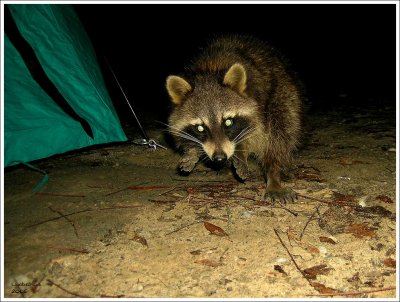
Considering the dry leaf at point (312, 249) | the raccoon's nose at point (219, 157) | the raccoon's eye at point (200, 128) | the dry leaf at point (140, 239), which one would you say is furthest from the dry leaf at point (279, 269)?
the raccoon's eye at point (200, 128)

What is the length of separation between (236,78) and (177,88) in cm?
52

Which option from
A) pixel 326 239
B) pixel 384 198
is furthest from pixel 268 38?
pixel 326 239

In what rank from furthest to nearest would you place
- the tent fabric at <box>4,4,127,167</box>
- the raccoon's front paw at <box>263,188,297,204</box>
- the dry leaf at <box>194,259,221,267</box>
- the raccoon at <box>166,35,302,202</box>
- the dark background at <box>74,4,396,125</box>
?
the dark background at <box>74,4,396,125</box>, the raccoon at <box>166,35,302,202</box>, the tent fabric at <box>4,4,127,167</box>, the raccoon's front paw at <box>263,188,297,204</box>, the dry leaf at <box>194,259,221,267</box>

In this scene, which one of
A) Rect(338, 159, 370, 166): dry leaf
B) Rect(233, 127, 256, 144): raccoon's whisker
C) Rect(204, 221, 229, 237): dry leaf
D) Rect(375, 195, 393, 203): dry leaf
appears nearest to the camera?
Rect(204, 221, 229, 237): dry leaf

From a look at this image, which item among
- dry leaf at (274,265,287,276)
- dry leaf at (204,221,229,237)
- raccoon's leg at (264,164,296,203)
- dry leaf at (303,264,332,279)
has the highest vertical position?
dry leaf at (274,265,287,276)

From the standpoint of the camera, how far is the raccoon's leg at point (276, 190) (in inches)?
117

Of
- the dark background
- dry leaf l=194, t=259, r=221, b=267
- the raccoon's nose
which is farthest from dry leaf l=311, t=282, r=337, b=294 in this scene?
the dark background

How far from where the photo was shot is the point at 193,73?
3494 millimetres

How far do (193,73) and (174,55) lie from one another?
36.7 ft

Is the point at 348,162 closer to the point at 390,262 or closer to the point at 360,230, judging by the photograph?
the point at 360,230

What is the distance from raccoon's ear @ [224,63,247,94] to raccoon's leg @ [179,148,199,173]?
0.68 metres

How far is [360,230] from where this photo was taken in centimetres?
249

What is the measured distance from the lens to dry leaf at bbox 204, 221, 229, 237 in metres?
2.54

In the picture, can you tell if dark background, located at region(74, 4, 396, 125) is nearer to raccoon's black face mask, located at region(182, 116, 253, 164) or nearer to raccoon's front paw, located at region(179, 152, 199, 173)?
raccoon's front paw, located at region(179, 152, 199, 173)
